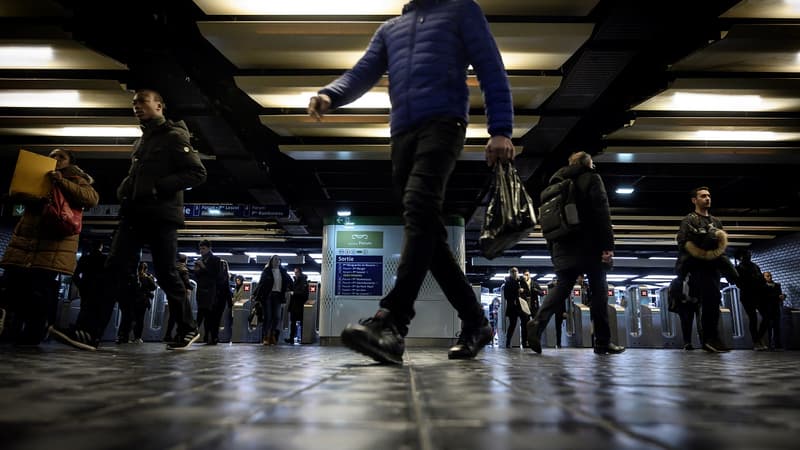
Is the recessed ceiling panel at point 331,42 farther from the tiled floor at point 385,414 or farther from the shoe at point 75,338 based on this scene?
the tiled floor at point 385,414

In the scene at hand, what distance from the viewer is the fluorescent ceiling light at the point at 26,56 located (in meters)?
5.51

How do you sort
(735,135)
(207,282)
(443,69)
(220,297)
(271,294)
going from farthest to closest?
1. (271,294)
2. (220,297)
3. (207,282)
4. (735,135)
5. (443,69)

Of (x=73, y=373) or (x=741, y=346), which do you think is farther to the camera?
(x=741, y=346)

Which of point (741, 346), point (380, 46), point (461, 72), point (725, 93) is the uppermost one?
point (725, 93)

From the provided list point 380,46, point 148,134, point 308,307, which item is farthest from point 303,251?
point 380,46

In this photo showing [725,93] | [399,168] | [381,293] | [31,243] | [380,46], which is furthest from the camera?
[381,293]

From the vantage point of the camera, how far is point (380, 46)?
2639 mm

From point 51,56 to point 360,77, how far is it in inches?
194

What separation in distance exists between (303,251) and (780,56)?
1692 centimetres

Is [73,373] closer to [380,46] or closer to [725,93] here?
[380,46]

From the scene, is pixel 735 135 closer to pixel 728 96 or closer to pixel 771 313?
pixel 728 96

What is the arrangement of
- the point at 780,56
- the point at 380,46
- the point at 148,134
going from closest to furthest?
the point at 380,46, the point at 148,134, the point at 780,56

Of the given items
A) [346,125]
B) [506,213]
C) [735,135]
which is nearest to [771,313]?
[735,135]

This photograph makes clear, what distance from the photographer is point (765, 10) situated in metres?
4.65
